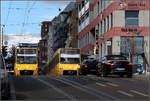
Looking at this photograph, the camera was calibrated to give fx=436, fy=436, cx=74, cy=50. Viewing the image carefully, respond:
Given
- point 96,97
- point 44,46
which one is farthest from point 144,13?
point 44,46

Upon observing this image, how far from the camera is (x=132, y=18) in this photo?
57969mm

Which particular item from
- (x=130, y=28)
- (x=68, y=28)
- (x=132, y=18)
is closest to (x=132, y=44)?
(x=130, y=28)

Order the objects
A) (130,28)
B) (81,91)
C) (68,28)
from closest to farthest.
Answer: (81,91) → (130,28) → (68,28)

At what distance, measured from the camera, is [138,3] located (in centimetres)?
5772

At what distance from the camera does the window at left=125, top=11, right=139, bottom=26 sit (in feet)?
190

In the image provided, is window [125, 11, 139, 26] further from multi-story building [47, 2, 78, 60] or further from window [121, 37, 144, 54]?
multi-story building [47, 2, 78, 60]

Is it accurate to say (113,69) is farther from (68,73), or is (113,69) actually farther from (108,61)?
(68,73)

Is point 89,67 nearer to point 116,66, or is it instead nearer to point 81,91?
point 116,66

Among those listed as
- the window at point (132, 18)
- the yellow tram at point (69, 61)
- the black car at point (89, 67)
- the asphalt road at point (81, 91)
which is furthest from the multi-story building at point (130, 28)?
the asphalt road at point (81, 91)

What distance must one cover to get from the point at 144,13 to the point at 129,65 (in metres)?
27.0

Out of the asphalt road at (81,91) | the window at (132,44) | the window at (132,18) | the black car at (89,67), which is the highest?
the window at (132,18)

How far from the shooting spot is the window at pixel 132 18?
5781 centimetres

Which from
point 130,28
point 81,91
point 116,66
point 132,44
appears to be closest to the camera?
point 81,91

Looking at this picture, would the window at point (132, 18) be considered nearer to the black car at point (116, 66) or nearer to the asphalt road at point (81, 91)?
the black car at point (116, 66)
